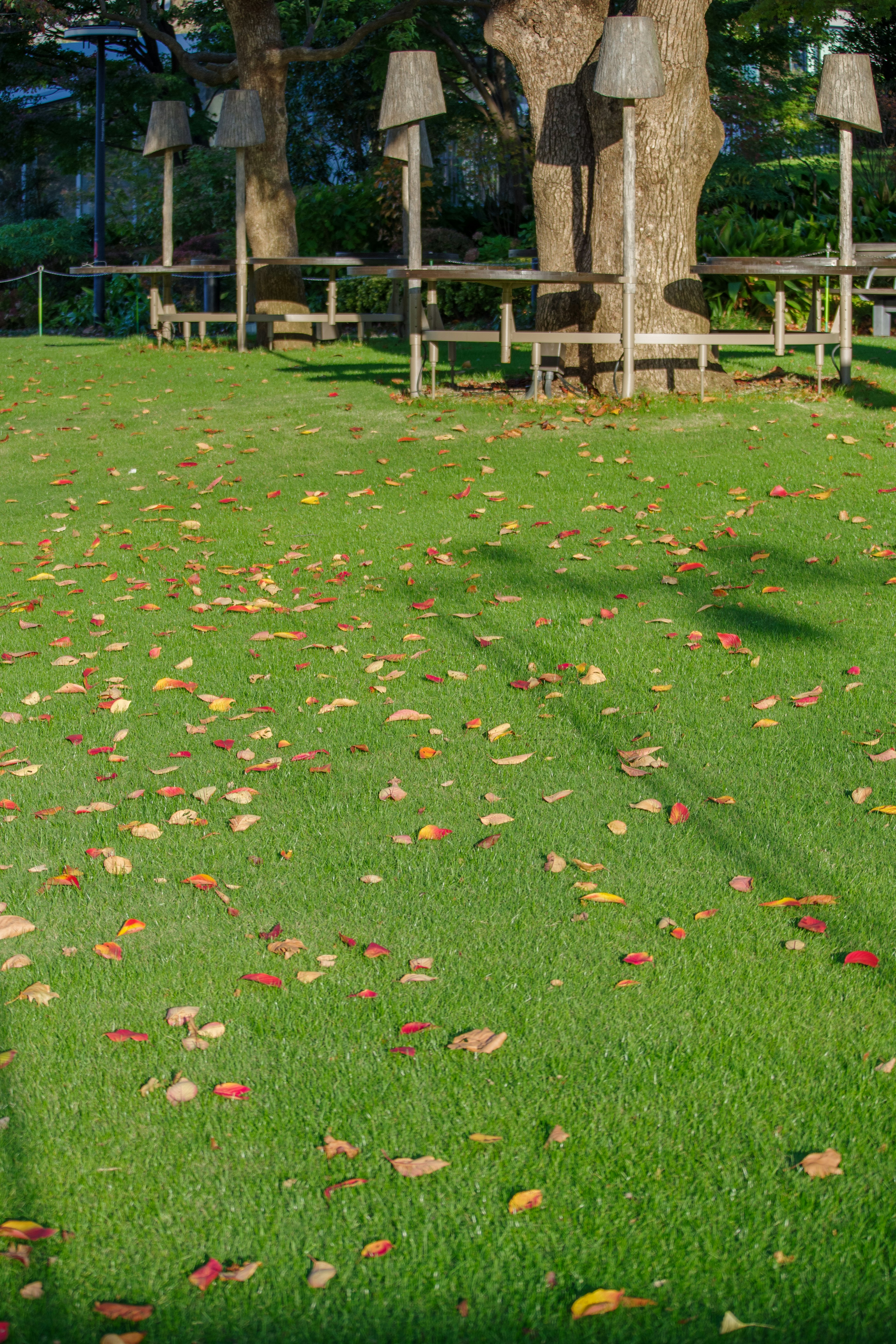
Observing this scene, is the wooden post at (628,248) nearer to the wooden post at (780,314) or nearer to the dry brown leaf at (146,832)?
the wooden post at (780,314)

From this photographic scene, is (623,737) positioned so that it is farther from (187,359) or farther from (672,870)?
(187,359)

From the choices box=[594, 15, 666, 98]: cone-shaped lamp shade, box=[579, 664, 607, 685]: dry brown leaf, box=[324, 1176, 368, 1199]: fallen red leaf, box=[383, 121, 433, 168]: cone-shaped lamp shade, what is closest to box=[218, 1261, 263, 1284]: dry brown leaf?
box=[324, 1176, 368, 1199]: fallen red leaf

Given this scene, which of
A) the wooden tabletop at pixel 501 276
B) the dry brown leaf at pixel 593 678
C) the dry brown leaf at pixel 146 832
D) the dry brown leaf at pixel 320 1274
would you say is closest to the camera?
the dry brown leaf at pixel 320 1274

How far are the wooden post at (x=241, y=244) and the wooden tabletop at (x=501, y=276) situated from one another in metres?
4.61

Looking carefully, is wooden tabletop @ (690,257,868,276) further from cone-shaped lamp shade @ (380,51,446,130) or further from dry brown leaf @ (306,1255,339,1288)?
dry brown leaf @ (306,1255,339,1288)

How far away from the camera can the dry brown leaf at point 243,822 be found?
3949 mm

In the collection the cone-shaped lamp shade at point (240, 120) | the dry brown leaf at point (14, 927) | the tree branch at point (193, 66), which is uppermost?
the tree branch at point (193, 66)

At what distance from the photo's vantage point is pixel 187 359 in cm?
1480

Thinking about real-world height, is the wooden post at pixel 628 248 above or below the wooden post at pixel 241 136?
below

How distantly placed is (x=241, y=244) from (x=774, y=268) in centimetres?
671

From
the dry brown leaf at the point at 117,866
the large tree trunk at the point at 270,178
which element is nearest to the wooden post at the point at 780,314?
the large tree trunk at the point at 270,178

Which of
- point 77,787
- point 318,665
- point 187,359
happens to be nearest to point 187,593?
point 318,665

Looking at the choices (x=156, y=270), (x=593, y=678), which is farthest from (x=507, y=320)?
(x=156, y=270)

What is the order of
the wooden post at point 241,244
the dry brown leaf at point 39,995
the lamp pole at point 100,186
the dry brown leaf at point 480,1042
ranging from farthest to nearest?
the lamp pole at point 100,186
the wooden post at point 241,244
the dry brown leaf at point 39,995
the dry brown leaf at point 480,1042
